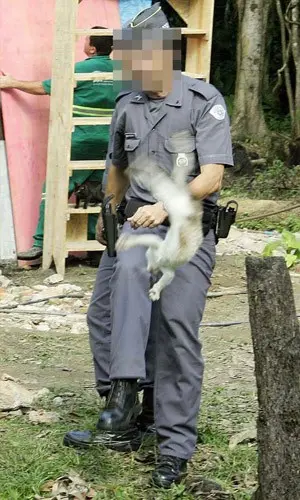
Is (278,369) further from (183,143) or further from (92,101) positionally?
(92,101)

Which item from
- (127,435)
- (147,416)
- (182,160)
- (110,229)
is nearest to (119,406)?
(127,435)

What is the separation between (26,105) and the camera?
998 cm

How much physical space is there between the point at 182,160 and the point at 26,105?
5602 mm

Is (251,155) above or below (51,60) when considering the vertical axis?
below

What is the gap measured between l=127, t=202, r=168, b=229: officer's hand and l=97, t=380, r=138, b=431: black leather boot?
0.71 m

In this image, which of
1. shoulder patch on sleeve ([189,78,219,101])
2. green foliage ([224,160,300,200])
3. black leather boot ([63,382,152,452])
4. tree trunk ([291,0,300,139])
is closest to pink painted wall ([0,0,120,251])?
green foliage ([224,160,300,200])

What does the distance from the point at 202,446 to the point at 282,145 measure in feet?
42.7

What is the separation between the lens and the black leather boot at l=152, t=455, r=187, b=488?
15.0ft

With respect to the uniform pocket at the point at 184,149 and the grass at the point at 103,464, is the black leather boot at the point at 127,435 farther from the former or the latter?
the uniform pocket at the point at 184,149

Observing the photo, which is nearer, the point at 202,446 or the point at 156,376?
the point at 156,376

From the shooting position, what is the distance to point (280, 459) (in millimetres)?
3947

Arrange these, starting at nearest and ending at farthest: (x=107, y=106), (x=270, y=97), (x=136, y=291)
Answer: (x=136, y=291)
(x=107, y=106)
(x=270, y=97)

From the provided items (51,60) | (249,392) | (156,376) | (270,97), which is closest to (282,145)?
(270,97)

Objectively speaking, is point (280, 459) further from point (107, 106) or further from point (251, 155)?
point (251, 155)
